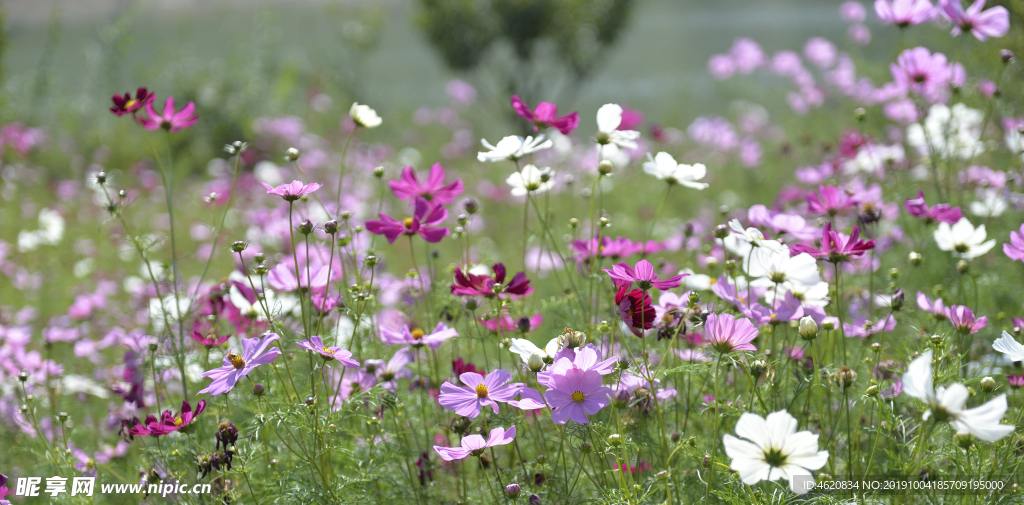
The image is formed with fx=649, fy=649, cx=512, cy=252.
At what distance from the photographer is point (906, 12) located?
1.58 m

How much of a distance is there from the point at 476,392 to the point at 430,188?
1.69ft

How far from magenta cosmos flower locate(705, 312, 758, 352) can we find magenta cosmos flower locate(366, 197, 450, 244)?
505 millimetres

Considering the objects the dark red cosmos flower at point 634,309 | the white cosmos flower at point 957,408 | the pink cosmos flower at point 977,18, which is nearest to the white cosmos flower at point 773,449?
the white cosmos flower at point 957,408

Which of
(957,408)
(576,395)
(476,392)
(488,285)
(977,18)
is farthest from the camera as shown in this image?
(977,18)

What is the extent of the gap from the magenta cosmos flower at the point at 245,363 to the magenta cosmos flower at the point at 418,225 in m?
0.27

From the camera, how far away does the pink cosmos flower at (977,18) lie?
4.96 ft

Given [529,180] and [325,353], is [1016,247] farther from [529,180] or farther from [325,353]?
[325,353]

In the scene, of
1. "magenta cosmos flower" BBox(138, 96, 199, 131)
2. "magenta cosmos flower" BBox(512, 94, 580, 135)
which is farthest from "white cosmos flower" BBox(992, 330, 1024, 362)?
"magenta cosmos flower" BBox(138, 96, 199, 131)

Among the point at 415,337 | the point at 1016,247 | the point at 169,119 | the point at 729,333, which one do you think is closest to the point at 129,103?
the point at 169,119

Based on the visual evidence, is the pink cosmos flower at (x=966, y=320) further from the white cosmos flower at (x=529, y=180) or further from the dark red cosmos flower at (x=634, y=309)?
the white cosmos flower at (x=529, y=180)

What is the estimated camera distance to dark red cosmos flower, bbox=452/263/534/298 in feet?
3.60

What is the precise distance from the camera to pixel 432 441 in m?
1.43

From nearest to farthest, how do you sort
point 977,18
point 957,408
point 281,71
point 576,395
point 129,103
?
point 957,408
point 576,395
point 129,103
point 977,18
point 281,71

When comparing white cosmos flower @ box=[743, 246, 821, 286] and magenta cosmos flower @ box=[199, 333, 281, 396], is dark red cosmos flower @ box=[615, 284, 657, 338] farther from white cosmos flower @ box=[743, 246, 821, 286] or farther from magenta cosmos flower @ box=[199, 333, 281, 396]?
magenta cosmos flower @ box=[199, 333, 281, 396]
